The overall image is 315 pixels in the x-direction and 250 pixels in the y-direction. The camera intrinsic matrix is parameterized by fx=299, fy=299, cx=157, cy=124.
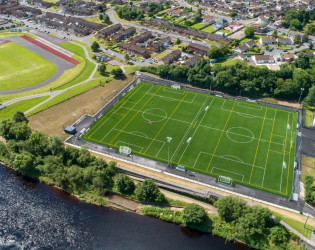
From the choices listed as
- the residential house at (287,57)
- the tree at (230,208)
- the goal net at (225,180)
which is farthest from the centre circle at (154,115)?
the residential house at (287,57)

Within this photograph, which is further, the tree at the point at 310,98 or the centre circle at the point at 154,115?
the tree at the point at 310,98

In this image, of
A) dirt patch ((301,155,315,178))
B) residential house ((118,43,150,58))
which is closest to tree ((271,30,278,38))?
residential house ((118,43,150,58))

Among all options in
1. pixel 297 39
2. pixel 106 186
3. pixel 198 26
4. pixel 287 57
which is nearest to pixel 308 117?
pixel 287 57

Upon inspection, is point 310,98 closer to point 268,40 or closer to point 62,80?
point 268,40

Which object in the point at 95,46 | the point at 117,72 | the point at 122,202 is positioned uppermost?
the point at 95,46

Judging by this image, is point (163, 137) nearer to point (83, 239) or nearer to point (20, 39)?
point (83, 239)

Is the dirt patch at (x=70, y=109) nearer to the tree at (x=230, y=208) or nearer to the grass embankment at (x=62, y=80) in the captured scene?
the grass embankment at (x=62, y=80)

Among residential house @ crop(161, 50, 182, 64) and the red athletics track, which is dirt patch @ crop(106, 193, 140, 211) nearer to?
residential house @ crop(161, 50, 182, 64)

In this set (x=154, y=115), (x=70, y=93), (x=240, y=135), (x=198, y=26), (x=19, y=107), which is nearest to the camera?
(x=240, y=135)
